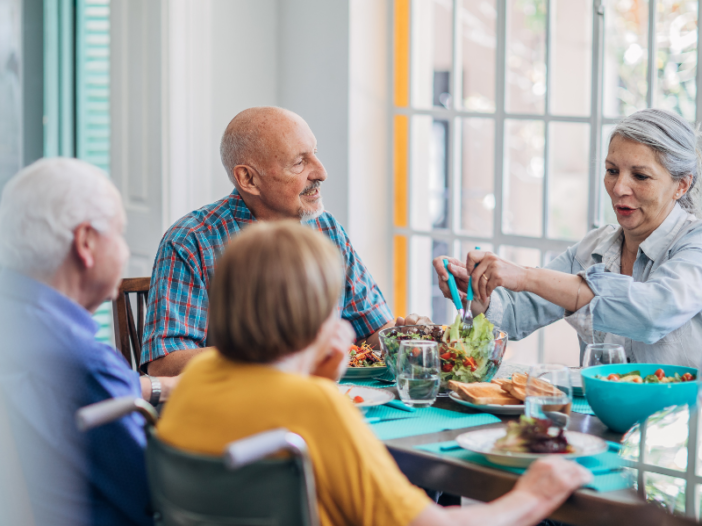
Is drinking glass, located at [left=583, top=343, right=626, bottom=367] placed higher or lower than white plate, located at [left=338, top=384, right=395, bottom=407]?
higher

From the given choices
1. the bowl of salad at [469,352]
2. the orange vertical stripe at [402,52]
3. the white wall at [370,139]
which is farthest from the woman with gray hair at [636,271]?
the orange vertical stripe at [402,52]

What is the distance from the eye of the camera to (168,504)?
0.92m

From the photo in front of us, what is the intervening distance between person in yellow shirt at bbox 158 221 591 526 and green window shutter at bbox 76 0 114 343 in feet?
9.42

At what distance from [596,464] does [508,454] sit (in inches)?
5.6

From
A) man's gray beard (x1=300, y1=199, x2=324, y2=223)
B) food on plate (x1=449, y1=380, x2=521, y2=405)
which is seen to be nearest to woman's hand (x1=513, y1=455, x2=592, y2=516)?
food on plate (x1=449, y1=380, x2=521, y2=405)

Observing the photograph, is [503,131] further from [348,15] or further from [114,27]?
Result: [114,27]

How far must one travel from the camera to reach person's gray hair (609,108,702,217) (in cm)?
192

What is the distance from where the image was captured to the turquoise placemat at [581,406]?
1452 mm

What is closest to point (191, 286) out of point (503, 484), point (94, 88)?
point (503, 484)

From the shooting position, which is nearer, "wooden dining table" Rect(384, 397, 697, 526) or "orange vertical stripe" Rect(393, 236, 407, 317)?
"wooden dining table" Rect(384, 397, 697, 526)

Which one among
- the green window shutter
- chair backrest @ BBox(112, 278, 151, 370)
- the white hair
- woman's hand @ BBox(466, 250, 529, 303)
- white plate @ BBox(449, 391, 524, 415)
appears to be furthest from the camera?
the green window shutter

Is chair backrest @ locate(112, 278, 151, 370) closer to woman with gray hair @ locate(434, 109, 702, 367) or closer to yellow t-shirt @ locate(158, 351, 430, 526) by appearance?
woman with gray hair @ locate(434, 109, 702, 367)

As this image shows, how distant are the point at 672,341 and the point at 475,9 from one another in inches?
240

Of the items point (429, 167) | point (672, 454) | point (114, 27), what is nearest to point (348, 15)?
point (429, 167)
